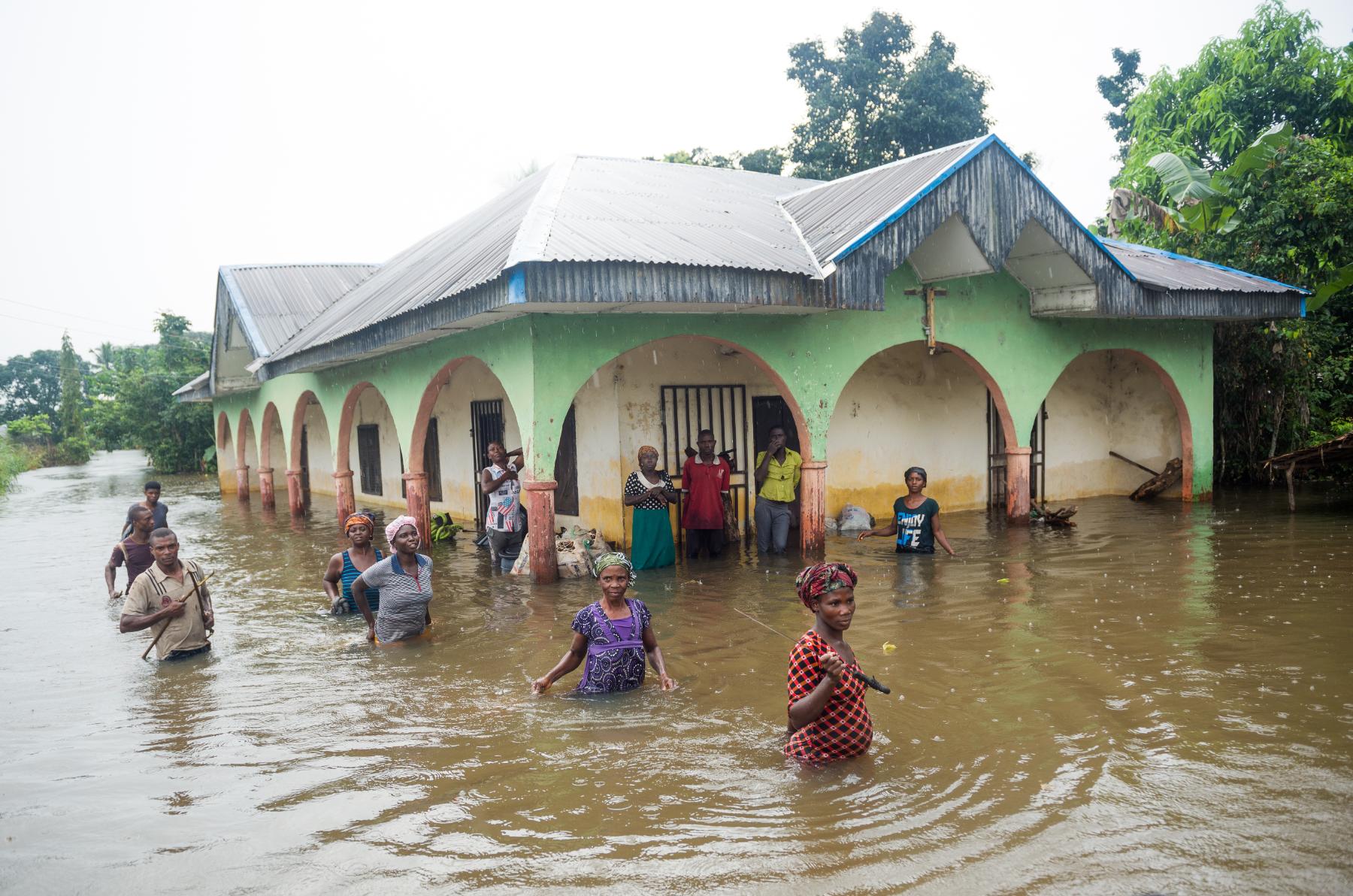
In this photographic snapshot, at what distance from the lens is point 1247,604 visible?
7.58 metres

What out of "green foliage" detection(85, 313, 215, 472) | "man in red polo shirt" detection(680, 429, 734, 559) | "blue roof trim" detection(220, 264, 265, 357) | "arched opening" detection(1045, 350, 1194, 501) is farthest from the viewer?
"green foliage" detection(85, 313, 215, 472)

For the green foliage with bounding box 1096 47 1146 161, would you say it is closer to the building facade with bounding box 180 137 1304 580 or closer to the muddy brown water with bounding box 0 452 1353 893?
the building facade with bounding box 180 137 1304 580

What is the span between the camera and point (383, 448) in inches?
749

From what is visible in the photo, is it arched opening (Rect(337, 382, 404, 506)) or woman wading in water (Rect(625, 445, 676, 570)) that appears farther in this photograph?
arched opening (Rect(337, 382, 404, 506))

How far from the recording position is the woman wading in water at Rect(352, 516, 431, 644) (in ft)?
22.7

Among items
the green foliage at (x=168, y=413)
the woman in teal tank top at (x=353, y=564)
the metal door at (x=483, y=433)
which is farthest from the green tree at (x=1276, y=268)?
the green foliage at (x=168, y=413)

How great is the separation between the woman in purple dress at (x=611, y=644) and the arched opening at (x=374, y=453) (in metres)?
12.6

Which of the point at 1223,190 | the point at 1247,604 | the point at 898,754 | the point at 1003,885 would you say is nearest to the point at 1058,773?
the point at 898,754

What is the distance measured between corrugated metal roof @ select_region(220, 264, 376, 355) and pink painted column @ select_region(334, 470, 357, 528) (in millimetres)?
2855

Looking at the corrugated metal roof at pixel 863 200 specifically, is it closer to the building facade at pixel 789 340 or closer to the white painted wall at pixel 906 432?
the building facade at pixel 789 340

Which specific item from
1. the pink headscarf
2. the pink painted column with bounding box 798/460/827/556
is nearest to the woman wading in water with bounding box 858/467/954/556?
the pink painted column with bounding box 798/460/827/556

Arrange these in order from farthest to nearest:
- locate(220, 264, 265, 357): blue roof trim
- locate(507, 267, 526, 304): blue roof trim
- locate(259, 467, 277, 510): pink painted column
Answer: locate(259, 467, 277, 510): pink painted column → locate(220, 264, 265, 357): blue roof trim → locate(507, 267, 526, 304): blue roof trim

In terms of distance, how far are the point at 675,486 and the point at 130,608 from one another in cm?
670

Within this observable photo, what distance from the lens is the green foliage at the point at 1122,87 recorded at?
3130 cm
